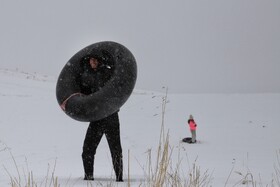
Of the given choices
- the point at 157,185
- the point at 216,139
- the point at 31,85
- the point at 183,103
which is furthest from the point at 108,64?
the point at 31,85

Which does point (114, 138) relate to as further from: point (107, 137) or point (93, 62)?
point (93, 62)

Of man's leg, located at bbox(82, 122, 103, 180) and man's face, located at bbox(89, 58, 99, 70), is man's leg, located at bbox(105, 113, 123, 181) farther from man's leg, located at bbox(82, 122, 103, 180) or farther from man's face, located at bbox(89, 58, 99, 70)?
man's face, located at bbox(89, 58, 99, 70)

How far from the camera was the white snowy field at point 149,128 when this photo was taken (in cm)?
1020

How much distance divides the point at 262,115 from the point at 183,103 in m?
3.33

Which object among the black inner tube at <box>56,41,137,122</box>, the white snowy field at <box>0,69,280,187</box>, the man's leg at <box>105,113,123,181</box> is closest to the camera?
the black inner tube at <box>56,41,137,122</box>

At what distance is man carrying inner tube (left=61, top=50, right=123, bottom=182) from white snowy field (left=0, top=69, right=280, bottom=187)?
3915mm

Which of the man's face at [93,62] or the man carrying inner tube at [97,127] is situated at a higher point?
the man's face at [93,62]

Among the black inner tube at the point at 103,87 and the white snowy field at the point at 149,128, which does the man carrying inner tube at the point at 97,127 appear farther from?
the white snowy field at the point at 149,128

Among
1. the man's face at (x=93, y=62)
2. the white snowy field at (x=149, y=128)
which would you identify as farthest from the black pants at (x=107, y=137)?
the white snowy field at (x=149, y=128)

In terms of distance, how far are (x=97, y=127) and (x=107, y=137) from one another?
151 millimetres

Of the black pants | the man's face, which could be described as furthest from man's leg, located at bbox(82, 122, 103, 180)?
the man's face

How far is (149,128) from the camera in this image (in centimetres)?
1423

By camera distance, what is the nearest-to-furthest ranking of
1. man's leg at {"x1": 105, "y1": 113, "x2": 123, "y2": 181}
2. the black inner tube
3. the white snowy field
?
the black inner tube, man's leg at {"x1": 105, "y1": 113, "x2": 123, "y2": 181}, the white snowy field

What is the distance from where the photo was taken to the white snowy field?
10195 mm
